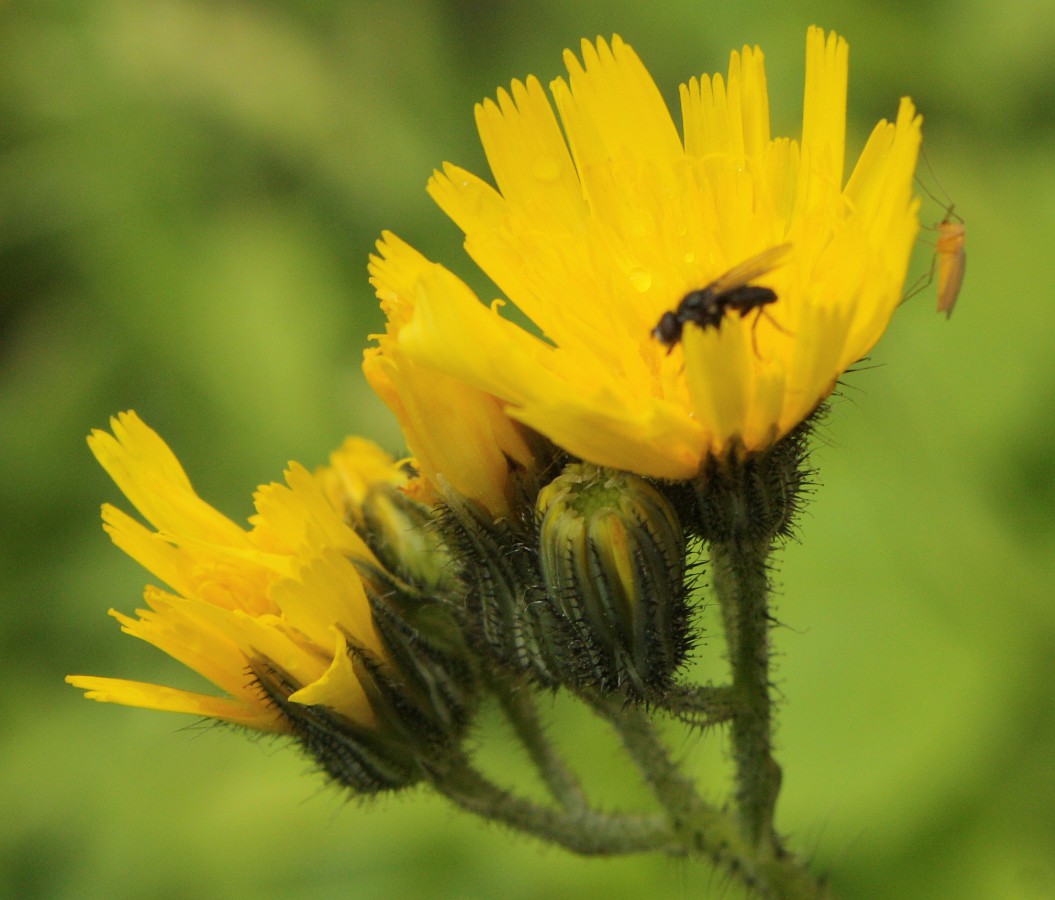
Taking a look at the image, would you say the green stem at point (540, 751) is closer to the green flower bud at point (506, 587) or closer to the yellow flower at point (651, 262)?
the green flower bud at point (506, 587)

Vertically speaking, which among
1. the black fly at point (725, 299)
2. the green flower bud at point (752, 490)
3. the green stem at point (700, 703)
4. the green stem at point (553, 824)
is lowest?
the green stem at point (553, 824)

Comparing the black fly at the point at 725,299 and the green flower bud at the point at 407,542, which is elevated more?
the black fly at the point at 725,299

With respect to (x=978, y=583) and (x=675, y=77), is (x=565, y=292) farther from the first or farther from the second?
(x=675, y=77)

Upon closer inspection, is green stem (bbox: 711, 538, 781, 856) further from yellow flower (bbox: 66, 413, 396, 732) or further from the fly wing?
yellow flower (bbox: 66, 413, 396, 732)

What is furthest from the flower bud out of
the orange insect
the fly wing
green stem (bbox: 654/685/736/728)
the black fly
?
the orange insect

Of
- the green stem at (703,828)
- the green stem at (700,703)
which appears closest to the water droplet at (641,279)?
the green stem at (700,703)

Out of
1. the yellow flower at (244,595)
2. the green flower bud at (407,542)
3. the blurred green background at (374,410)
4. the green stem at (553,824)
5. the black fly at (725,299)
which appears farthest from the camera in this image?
the blurred green background at (374,410)

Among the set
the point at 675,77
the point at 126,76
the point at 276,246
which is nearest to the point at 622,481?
the point at 276,246

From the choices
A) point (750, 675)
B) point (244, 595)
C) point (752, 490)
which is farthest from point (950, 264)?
point (244, 595)
